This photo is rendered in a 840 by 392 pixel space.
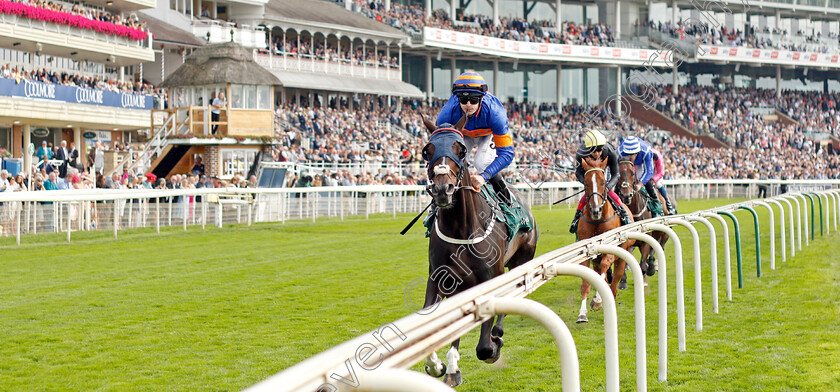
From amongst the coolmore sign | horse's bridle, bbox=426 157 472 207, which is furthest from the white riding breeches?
the coolmore sign

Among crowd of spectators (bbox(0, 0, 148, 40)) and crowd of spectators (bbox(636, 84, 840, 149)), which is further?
crowd of spectators (bbox(636, 84, 840, 149))

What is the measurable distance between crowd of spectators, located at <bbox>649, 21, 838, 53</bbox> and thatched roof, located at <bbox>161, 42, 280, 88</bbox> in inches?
1066

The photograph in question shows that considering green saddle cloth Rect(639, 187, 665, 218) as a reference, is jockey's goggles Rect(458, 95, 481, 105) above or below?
above

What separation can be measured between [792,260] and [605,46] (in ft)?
120

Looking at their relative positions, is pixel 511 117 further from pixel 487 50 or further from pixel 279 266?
pixel 279 266

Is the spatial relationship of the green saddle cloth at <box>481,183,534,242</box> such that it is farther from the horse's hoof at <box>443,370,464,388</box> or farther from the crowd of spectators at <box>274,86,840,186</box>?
the crowd of spectators at <box>274,86,840,186</box>

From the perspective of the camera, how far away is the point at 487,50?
1626 inches

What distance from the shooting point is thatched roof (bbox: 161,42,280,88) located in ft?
74.5

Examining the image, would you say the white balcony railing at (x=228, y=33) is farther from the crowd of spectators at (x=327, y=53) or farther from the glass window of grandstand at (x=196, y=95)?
the glass window of grandstand at (x=196, y=95)

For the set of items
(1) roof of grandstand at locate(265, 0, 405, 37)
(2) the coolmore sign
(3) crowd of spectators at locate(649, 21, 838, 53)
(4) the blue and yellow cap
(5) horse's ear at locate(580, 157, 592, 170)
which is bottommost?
(5) horse's ear at locate(580, 157, 592, 170)

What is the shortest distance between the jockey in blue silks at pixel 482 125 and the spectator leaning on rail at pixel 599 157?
1681 millimetres

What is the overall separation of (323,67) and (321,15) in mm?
2575

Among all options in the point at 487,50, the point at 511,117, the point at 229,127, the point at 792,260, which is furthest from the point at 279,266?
the point at 487,50

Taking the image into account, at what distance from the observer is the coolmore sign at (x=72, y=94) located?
67.5ft
